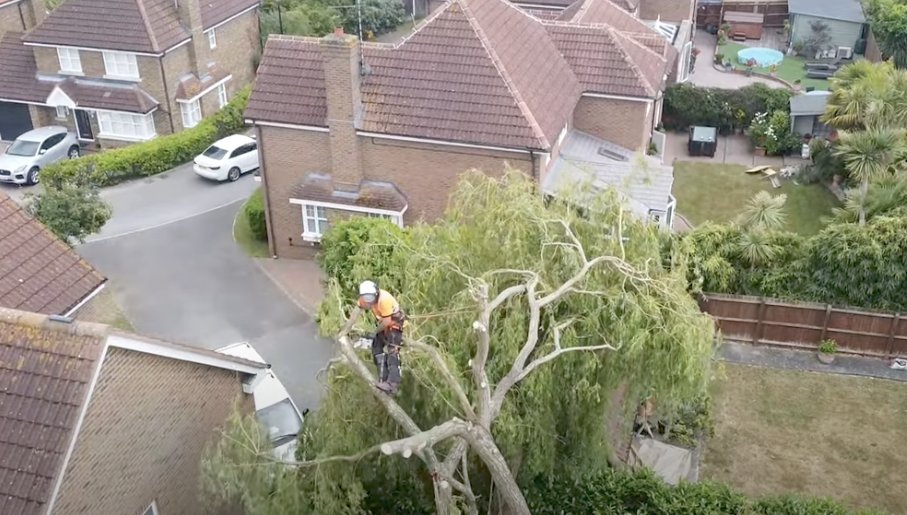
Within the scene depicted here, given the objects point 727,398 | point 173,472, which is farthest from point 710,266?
point 173,472

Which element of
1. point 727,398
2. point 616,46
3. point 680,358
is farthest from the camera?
point 616,46

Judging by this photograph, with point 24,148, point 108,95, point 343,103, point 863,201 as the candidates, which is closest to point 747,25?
point 863,201

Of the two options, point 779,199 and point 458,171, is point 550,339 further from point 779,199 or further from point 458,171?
point 779,199

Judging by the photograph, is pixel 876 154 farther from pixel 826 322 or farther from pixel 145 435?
pixel 145 435

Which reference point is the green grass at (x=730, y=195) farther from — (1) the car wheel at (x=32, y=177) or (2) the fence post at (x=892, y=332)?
(1) the car wheel at (x=32, y=177)

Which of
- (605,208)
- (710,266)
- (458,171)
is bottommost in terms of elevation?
(710,266)

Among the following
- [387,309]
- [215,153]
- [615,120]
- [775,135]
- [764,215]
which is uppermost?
[387,309]

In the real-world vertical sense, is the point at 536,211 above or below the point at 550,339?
above
